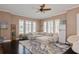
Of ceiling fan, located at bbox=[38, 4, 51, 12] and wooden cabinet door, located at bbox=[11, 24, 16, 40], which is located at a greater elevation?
ceiling fan, located at bbox=[38, 4, 51, 12]

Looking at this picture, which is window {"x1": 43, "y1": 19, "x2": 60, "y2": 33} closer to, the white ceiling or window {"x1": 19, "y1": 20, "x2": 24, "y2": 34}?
the white ceiling

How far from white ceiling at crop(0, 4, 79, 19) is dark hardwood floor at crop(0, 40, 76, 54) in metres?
0.55

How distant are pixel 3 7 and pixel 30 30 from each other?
622 mm

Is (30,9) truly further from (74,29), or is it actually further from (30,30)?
(74,29)

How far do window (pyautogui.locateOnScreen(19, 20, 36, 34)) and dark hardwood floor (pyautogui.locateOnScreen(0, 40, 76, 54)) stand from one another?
0.23m

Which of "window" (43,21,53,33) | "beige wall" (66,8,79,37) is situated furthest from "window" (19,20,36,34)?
"beige wall" (66,8,79,37)

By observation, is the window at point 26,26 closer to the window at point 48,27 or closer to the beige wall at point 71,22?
the window at point 48,27

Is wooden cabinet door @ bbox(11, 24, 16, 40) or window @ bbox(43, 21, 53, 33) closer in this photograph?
wooden cabinet door @ bbox(11, 24, 16, 40)

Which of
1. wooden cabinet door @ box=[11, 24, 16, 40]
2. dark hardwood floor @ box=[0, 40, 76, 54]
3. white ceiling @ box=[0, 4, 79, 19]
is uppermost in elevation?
white ceiling @ box=[0, 4, 79, 19]

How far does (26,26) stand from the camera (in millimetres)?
1673

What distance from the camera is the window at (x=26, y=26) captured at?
165cm

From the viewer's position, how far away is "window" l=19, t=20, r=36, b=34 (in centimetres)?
165
